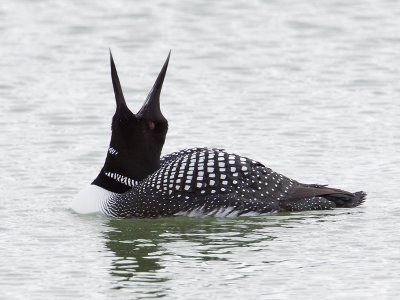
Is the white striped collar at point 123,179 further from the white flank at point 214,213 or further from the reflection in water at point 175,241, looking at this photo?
the white flank at point 214,213

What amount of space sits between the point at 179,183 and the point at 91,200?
615 millimetres

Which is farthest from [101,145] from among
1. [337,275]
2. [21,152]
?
[337,275]

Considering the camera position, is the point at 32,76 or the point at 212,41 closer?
the point at 32,76

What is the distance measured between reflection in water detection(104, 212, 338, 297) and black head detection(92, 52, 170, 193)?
1.11 ft

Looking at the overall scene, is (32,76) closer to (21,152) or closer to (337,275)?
(21,152)

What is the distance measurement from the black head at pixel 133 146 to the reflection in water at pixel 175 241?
0.34 metres

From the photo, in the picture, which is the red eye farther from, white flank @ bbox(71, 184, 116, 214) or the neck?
white flank @ bbox(71, 184, 116, 214)

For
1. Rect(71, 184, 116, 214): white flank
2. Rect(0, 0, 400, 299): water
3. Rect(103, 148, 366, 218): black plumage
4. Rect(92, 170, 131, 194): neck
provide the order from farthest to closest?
1. Rect(92, 170, 131, 194): neck
2. Rect(71, 184, 116, 214): white flank
3. Rect(103, 148, 366, 218): black plumage
4. Rect(0, 0, 400, 299): water

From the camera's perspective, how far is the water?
808 centimetres

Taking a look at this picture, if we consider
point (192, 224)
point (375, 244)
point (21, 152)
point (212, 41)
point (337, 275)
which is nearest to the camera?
point (337, 275)

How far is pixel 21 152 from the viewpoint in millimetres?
11102

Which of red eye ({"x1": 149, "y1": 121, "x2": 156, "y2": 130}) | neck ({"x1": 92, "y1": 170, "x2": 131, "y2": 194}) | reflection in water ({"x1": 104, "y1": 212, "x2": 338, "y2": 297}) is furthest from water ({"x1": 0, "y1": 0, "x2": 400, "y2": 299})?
red eye ({"x1": 149, "y1": 121, "x2": 156, "y2": 130})

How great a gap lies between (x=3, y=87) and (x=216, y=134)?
2469 mm

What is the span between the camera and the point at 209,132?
466 inches
